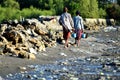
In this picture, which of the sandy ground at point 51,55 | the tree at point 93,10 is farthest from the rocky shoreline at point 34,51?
the tree at point 93,10

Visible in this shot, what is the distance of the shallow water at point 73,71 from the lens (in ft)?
55.1

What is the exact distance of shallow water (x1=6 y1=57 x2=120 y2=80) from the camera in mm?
16797

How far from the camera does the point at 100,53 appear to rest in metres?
27.0

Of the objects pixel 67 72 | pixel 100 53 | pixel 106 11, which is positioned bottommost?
pixel 106 11

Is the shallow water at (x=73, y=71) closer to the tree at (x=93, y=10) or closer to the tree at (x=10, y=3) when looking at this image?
the tree at (x=93, y=10)

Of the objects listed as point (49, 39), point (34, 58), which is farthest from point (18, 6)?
point (34, 58)

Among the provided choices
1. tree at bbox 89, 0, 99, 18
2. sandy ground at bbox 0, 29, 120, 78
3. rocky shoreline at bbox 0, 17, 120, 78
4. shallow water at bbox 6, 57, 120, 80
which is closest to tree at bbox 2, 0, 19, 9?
tree at bbox 89, 0, 99, 18

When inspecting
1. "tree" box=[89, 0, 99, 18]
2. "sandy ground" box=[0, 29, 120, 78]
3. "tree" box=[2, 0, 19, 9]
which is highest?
"sandy ground" box=[0, 29, 120, 78]

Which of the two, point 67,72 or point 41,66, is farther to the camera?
point 41,66

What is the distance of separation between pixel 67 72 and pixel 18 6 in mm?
81573

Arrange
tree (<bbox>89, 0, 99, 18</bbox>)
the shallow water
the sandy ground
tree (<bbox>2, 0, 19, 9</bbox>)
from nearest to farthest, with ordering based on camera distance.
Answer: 1. the shallow water
2. the sandy ground
3. tree (<bbox>89, 0, 99, 18</bbox>)
4. tree (<bbox>2, 0, 19, 9</bbox>)

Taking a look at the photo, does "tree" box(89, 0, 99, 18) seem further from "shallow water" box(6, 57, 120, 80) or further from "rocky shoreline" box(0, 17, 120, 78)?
"shallow water" box(6, 57, 120, 80)

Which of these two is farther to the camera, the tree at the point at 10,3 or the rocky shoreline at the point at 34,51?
the tree at the point at 10,3

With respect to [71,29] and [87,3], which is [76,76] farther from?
[87,3]
